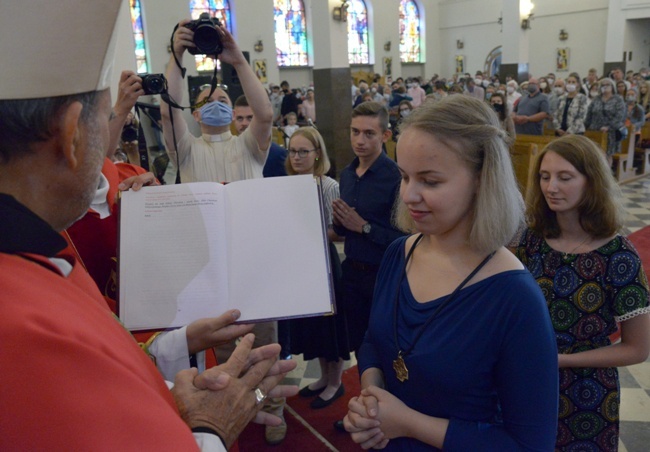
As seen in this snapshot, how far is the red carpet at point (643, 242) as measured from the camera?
5.36 meters

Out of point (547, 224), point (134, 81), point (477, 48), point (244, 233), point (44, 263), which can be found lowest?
point (547, 224)

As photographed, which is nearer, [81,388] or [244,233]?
[81,388]

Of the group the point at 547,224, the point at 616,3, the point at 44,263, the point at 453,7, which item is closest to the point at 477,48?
the point at 453,7

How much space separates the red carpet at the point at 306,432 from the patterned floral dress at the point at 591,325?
1316 millimetres

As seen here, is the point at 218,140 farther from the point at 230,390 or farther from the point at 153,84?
the point at 230,390

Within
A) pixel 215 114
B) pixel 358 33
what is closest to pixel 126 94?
pixel 215 114

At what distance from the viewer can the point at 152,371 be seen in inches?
38.9

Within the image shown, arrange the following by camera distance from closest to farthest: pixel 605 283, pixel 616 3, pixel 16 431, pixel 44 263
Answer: pixel 16 431 < pixel 44 263 < pixel 605 283 < pixel 616 3

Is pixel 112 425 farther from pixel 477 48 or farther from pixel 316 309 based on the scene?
pixel 477 48

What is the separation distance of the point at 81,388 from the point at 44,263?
0.23 metres

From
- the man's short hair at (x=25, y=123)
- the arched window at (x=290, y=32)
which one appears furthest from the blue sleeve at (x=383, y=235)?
the arched window at (x=290, y=32)

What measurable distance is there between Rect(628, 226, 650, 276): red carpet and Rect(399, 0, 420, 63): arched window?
1819 centimetres

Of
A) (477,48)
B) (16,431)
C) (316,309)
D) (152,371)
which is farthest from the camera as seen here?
(477,48)

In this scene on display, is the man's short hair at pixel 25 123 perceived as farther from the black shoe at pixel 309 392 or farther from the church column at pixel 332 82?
the church column at pixel 332 82
